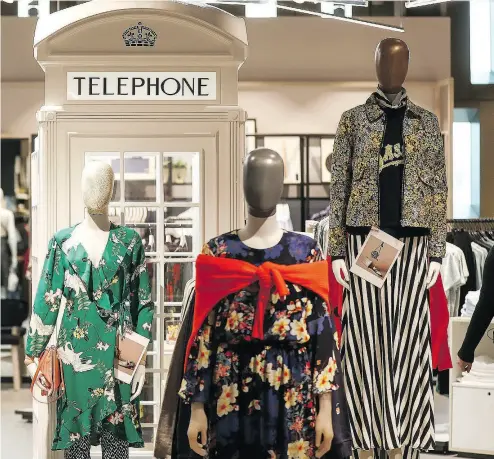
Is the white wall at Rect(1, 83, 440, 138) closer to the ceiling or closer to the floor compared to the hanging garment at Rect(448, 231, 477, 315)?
closer to the ceiling

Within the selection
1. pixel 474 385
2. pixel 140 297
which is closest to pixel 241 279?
pixel 140 297

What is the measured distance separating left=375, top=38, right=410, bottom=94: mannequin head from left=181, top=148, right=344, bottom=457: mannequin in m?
1.00

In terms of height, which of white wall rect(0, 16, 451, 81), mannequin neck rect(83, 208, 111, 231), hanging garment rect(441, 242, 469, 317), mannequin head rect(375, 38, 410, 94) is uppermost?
white wall rect(0, 16, 451, 81)

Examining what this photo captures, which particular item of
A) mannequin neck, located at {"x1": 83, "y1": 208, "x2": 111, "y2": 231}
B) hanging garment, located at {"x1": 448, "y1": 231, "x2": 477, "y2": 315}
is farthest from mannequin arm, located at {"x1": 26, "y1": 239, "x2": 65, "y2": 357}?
hanging garment, located at {"x1": 448, "y1": 231, "x2": 477, "y2": 315}

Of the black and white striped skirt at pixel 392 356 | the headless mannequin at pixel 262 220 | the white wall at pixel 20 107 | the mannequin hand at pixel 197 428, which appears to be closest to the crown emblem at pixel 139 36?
the black and white striped skirt at pixel 392 356

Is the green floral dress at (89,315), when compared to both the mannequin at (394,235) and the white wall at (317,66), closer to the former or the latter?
the mannequin at (394,235)

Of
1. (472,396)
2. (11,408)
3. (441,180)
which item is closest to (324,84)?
(11,408)

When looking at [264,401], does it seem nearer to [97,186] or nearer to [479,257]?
[97,186]

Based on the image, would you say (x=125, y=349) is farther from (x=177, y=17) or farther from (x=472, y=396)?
(x=472, y=396)

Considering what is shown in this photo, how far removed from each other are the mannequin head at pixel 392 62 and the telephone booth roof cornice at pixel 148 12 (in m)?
0.98

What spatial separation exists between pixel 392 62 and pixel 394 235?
25.3 inches

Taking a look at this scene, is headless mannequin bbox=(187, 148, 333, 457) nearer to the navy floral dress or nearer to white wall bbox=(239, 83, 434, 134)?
the navy floral dress

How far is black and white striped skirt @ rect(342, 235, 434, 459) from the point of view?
3865 millimetres

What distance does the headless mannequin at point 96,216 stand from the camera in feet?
14.1
